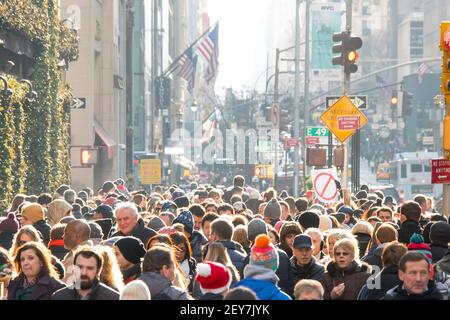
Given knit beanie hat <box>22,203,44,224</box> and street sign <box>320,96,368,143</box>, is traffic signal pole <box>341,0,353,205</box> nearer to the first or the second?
street sign <box>320,96,368,143</box>

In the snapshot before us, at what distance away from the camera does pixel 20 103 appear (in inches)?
1217

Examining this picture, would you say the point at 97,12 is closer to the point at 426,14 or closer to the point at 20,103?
the point at 20,103

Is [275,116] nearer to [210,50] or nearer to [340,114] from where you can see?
[210,50]

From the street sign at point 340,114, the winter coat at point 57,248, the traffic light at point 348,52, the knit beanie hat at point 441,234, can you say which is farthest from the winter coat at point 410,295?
the traffic light at point 348,52

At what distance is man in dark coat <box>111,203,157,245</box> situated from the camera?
13.5 m

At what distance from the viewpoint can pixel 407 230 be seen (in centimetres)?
1475

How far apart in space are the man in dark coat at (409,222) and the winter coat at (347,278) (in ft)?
12.5

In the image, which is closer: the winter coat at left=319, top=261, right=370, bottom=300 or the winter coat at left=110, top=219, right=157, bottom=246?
the winter coat at left=319, top=261, right=370, bottom=300

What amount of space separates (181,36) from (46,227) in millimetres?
119779

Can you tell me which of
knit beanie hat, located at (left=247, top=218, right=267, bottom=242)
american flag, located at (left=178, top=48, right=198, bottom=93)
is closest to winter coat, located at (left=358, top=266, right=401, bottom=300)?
knit beanie hat, located at (left=247, top=218, right=267, bottom=242)

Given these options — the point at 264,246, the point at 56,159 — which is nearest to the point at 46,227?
the point at 264,246

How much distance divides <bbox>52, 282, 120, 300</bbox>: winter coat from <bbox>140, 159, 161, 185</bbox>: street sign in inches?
1342

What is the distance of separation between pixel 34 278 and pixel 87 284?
1053mm

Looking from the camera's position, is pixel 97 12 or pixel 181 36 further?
pixel 181 36
